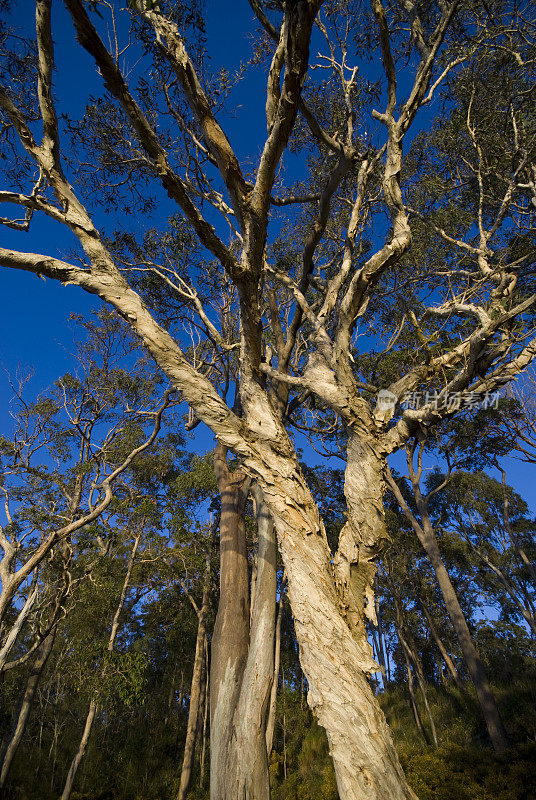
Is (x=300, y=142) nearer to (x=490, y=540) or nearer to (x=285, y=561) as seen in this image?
(x=285, y=561)

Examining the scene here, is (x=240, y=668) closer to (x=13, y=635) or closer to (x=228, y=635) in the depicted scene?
(x=228, y=635)

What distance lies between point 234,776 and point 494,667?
743 inches

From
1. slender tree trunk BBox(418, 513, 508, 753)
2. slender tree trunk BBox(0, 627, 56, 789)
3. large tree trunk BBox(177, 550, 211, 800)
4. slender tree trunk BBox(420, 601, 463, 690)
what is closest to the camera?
slender tree trunk BBox(418, 513, 508, 753)

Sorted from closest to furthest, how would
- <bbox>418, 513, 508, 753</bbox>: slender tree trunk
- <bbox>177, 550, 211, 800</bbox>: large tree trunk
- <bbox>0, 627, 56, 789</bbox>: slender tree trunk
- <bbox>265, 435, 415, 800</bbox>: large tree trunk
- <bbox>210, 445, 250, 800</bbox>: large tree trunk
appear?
<bbox>265, 435, 415, 800</bbox>: large tree trunk < <bbox>210, 445, 250, 800</bbox>: large tree trunk < <bbox>418, 513, 508, 753</bbox>: slender tree trunk < <bbox>0, 627, 56, 789</bbox>: slender tree trunk < <bbox>177, 550, 211, 800</bbox>: large tree trunk

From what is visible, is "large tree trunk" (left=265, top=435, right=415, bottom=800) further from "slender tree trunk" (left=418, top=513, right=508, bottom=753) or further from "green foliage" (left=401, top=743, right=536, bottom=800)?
"slender tree trunk" (left=418, top=513, right=508, bottom=753)

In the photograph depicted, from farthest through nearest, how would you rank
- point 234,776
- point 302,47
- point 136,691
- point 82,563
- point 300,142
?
point 82,563 → point 136,691 → point 300,142 → point 234,776 → point 302,47

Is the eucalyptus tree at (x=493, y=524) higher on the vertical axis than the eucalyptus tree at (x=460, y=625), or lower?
higher

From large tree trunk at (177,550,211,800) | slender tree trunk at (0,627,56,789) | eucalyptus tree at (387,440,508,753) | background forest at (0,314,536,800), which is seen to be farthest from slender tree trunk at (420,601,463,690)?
slender tree trunk at (0,627,56,789)

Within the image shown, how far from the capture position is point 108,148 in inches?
259

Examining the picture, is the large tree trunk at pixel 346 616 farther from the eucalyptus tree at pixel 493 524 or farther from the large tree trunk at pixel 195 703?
the eucalyptus tree at pixel 493 524

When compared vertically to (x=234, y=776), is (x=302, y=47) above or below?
above

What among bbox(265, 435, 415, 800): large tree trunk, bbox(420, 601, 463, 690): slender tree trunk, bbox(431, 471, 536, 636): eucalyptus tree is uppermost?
bbox(431, 471, 536, 636): eucalyptus tree

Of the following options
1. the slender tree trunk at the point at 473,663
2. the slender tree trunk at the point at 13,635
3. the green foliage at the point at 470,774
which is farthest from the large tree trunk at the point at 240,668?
the slender tree trunk at the point at 473,663

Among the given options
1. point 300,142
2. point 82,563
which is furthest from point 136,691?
point 300,142
